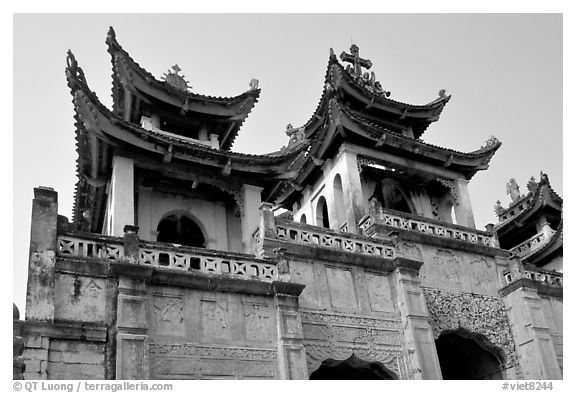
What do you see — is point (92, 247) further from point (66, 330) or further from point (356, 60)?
point (356, 60)

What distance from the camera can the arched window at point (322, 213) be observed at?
87.0ft

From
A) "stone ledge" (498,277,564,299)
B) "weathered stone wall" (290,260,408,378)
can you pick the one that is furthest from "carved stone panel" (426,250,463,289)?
"weathered stone wall" (290,260,408,378)

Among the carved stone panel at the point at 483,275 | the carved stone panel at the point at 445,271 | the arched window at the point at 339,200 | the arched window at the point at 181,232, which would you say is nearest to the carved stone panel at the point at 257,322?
the arched window at the point at 181,232

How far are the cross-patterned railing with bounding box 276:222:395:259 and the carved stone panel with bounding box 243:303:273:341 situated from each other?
2653 mm

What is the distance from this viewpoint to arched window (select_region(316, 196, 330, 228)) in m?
26.5

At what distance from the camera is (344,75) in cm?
2608

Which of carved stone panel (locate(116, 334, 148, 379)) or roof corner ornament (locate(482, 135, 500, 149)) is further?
roof corner ornament (locate(482, 135, 500, 149))

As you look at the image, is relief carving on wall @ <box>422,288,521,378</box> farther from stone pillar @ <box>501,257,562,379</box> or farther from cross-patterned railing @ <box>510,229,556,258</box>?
cross-patterned railing @ <box>510,229,556,258</box>

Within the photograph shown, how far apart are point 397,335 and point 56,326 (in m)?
8.89

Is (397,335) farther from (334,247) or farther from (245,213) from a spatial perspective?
(245,213)

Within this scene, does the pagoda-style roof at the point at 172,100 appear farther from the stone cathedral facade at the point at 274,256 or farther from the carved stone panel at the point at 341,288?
the carved stone panel at the point at 341,288

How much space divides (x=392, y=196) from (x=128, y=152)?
10.9 metres

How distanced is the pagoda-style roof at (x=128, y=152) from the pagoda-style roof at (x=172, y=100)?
3.69 ft
